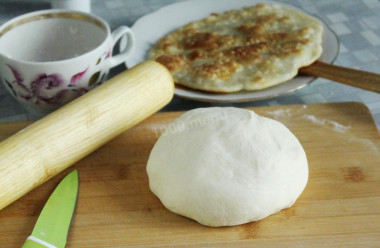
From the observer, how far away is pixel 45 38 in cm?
126

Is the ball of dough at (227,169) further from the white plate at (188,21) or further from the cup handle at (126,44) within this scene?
the cup handle at (126,44)

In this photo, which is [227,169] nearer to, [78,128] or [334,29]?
[78,128]

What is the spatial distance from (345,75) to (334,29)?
49 centimetres

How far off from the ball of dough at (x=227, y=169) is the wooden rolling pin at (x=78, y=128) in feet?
0.47

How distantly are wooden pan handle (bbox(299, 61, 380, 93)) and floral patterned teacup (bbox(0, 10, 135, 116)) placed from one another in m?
0.48

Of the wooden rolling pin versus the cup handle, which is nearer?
the wooden rolling pin

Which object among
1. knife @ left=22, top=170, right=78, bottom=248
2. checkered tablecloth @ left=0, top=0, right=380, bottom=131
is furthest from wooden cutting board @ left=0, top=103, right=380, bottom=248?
checkered tablecloth @ left=0, top=0, right=380, bottom=131

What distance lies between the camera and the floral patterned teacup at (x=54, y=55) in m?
1.08

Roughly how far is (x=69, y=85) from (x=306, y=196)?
0.58m

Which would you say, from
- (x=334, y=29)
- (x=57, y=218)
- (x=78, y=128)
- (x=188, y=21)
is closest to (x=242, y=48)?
(x=188, y=21)

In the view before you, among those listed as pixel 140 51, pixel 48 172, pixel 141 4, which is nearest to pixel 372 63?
pixel 140 51

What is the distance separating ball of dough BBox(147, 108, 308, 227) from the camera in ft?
2.89

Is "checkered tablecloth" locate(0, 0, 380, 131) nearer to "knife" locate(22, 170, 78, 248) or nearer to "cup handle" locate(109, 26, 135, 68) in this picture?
"cup handle" locate(109, 26, 135, 68)

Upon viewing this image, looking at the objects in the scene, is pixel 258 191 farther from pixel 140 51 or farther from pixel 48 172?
pixel 140 51
